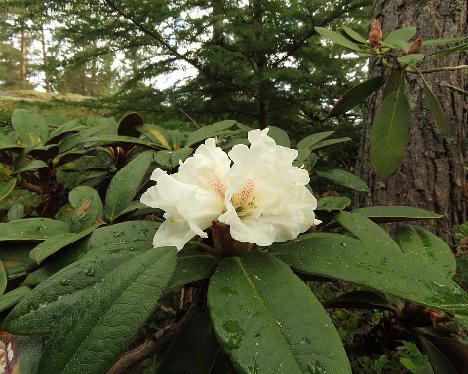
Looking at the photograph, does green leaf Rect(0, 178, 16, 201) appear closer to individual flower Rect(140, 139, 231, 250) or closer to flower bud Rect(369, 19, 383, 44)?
individual flower Rect(140, 139, 231, 250)

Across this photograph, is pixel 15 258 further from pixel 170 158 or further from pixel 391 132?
pixel 391 132

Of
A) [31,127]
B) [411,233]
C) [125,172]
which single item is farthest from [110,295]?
[31,127]

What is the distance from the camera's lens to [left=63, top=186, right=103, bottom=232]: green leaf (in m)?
0.79

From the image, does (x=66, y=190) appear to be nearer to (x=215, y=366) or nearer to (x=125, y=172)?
(x=125, y=172)

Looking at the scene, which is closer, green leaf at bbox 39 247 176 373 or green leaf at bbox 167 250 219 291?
green leaf at bbox 39 247 176 373

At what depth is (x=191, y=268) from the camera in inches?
22.6

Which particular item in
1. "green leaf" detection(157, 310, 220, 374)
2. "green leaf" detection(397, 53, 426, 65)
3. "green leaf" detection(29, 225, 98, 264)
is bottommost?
"green leaf" detection(157, 310, 220, 374)

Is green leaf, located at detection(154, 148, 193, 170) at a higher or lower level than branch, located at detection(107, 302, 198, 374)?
higher

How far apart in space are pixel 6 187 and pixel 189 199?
2.36 feet

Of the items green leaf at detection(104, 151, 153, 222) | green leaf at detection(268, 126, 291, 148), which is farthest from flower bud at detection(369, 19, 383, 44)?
green leaf at detection(104, 151, 153, 222)

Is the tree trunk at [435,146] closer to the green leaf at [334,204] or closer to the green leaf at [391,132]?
the green leaf at [391,132]

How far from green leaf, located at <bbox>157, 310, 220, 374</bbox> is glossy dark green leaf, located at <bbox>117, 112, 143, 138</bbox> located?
0.80 m

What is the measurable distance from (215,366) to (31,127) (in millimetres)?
985

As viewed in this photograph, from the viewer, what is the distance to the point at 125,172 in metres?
0.92
